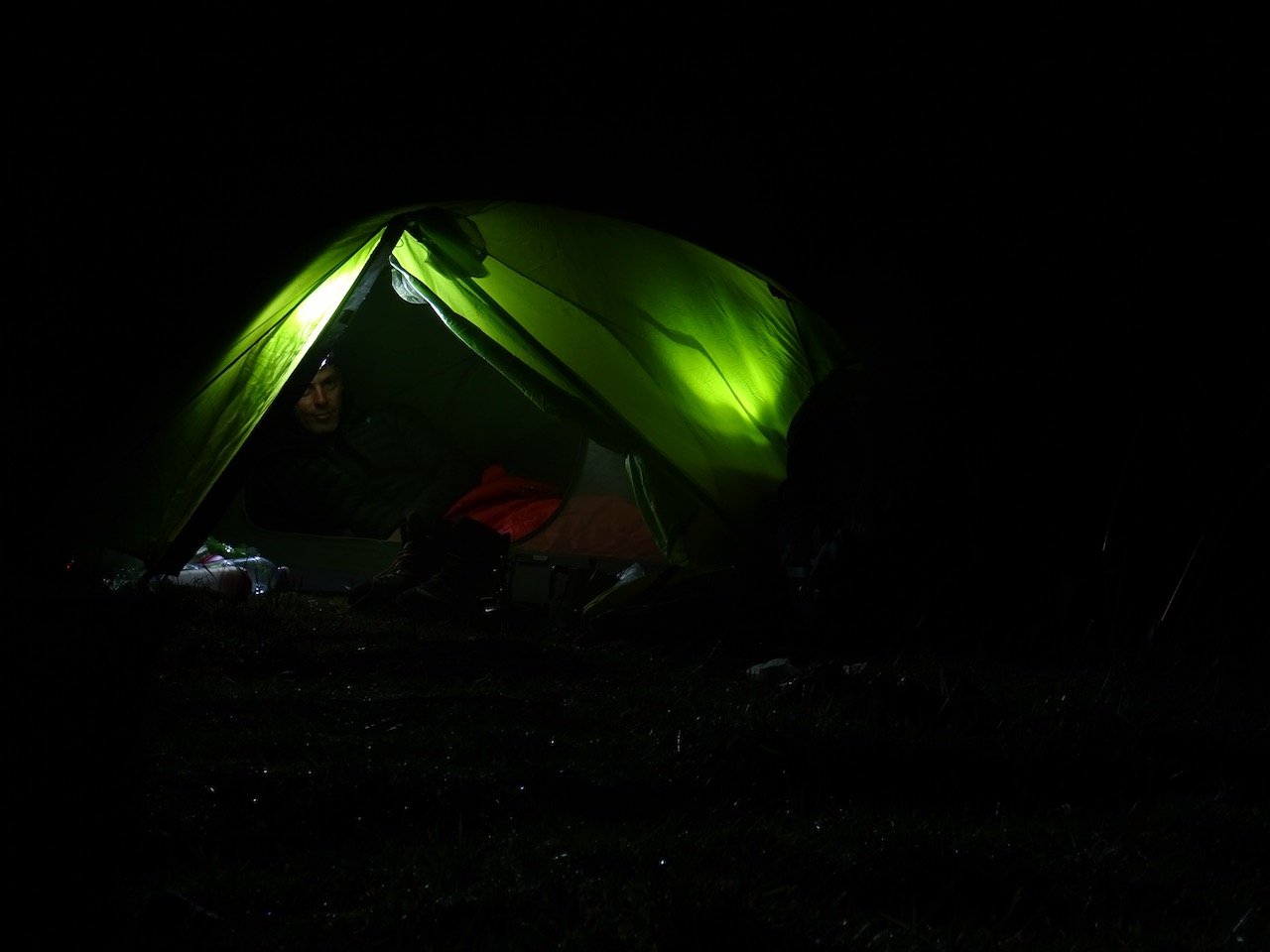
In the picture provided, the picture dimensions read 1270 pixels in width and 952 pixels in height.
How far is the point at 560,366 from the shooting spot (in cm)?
442

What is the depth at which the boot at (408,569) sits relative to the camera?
4468 millimetres

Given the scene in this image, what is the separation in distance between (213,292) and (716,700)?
11.5ft

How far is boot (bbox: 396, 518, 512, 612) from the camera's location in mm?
4328

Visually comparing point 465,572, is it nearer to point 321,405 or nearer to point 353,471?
point 353,471

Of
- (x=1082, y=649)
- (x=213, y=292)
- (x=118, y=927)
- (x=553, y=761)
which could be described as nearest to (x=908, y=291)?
(x=1082, y=649)

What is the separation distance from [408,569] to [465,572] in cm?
31

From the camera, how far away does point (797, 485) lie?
4262 mm

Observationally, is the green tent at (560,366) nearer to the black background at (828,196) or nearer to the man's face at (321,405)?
the black background at (828,196)

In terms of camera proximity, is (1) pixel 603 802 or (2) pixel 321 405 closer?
(1) pixel 603 802

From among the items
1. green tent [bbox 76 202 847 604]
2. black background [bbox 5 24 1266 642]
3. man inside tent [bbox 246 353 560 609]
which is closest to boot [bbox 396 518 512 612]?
green tent [bbox 76 202 847 604]

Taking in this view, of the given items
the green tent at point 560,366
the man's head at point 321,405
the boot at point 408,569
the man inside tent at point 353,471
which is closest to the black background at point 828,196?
the green tent at point 560,366

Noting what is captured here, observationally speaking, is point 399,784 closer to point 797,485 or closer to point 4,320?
point 797,485

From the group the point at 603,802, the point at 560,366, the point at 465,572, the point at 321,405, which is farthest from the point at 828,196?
the point at 603,802

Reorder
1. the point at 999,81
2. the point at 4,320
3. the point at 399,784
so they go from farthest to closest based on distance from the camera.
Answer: the point at 999,81
the point at 4,320
the point at 399,784
